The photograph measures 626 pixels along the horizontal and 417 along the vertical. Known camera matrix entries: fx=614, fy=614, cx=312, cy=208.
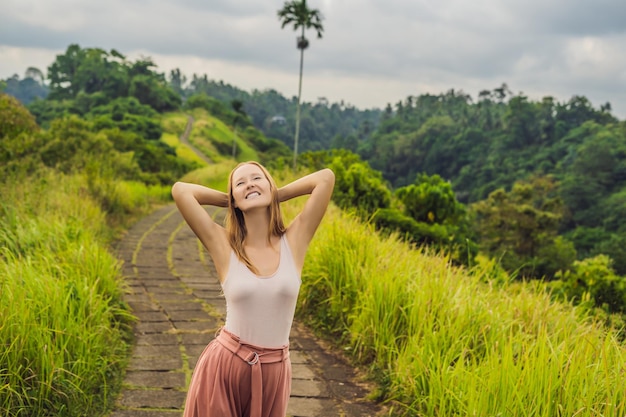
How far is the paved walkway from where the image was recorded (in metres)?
3.66

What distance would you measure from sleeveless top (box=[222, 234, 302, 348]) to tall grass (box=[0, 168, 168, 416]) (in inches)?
63.4

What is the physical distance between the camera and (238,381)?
2049 millimetres

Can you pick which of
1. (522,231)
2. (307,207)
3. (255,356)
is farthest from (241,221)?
(522,231)

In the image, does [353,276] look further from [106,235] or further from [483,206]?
[483,206]

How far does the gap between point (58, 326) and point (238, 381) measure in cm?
192

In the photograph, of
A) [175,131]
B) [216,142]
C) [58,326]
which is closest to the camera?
[58,326]

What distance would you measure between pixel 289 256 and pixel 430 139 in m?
73.6

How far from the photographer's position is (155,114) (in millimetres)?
62188

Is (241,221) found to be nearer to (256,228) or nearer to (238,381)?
(256,228)

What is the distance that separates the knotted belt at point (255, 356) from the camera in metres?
2.02

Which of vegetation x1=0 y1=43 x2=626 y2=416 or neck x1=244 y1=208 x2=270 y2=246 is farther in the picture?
vegetation x1=0 y1=43 x2=626 y2=416

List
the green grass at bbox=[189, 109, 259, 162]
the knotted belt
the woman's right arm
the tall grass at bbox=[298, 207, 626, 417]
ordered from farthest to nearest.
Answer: the green grass at bbox=[189, 109, 259, 162], the tall grass at bbox=[298, 207, 626, 417], the woman's right arm, the knotted belt

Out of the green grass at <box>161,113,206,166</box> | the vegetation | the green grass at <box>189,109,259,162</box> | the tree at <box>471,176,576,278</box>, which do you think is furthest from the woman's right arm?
the green grass at <box>189,109,259,162</box>

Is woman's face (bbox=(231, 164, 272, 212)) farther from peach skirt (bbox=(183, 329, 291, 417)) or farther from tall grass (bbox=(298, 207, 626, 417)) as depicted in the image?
tall grass (bbox=(298, 207, 626, 417))
